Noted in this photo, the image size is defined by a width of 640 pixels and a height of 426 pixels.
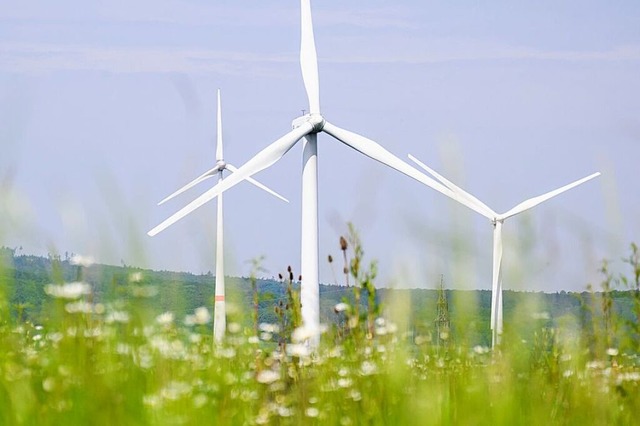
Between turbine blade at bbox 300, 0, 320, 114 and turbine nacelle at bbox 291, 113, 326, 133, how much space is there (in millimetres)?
576

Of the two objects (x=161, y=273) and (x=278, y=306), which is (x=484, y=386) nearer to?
(x=161, y=273)

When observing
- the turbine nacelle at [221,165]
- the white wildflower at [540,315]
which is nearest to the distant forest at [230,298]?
the white wildflower at [540,315]

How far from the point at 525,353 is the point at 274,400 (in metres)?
1.67

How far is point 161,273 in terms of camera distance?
6.05 metres

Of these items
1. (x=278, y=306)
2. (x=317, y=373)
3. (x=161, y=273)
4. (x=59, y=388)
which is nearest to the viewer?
(x=59, y=388)

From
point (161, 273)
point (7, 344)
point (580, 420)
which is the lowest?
point (580, 420)

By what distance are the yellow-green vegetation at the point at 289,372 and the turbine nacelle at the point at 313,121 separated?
54.5 ft

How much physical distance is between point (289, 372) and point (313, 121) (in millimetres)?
16877

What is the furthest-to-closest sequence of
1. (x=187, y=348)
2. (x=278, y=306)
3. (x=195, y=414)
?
(x=278, y=306) < (x=187, y=348) < (x=195, y=414)

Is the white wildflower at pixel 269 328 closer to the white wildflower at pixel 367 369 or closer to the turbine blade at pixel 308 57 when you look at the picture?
the white wildflower at pixel 367 369

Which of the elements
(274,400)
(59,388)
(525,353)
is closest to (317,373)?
(274,400)

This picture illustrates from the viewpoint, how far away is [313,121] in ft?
78.3

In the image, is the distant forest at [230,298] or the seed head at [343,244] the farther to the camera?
the seed head at [343,244]

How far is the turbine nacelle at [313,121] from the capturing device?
23.9 metres
